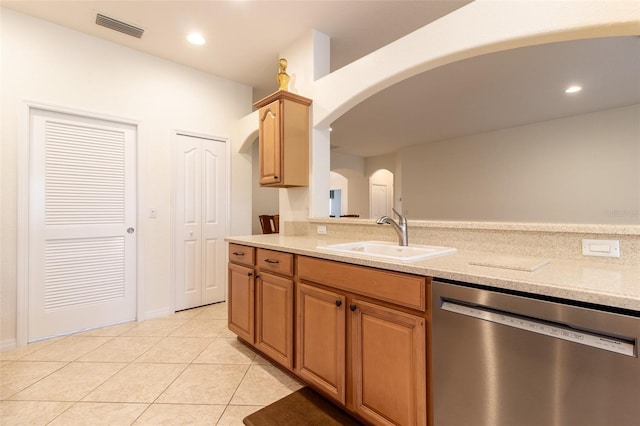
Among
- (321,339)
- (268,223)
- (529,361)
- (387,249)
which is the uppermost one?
(268,223)

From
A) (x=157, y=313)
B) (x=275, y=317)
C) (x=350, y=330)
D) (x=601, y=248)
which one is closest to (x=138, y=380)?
(x=275, y=317)

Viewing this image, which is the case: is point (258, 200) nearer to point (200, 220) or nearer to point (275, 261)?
point (200, 220)

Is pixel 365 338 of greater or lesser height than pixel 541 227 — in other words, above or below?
below

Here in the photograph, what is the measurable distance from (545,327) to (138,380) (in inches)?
92.2

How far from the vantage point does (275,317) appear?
200 centimetres

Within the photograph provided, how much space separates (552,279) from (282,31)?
284 centimetres

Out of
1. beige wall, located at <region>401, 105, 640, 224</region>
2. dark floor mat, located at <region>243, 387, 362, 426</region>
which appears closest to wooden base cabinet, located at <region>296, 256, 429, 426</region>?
dark floor mat, located at <region>243, 387, 362, 426</region>

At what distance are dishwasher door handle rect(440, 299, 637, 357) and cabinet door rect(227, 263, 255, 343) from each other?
1515 millimetres

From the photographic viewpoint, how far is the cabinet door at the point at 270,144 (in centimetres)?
262

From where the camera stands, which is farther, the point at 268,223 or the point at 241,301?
the point at 268,223

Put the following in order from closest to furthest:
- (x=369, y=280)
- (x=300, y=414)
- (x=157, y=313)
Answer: (x=369, y=280), (x=300, y=414), (x=157, y=313)

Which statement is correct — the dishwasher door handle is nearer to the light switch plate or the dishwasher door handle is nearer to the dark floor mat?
the light switch plate

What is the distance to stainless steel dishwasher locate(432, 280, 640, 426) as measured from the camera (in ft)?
2.69

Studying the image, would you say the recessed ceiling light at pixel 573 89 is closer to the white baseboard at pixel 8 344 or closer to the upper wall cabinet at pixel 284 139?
the upper wall cabinet at pixel 284 139
